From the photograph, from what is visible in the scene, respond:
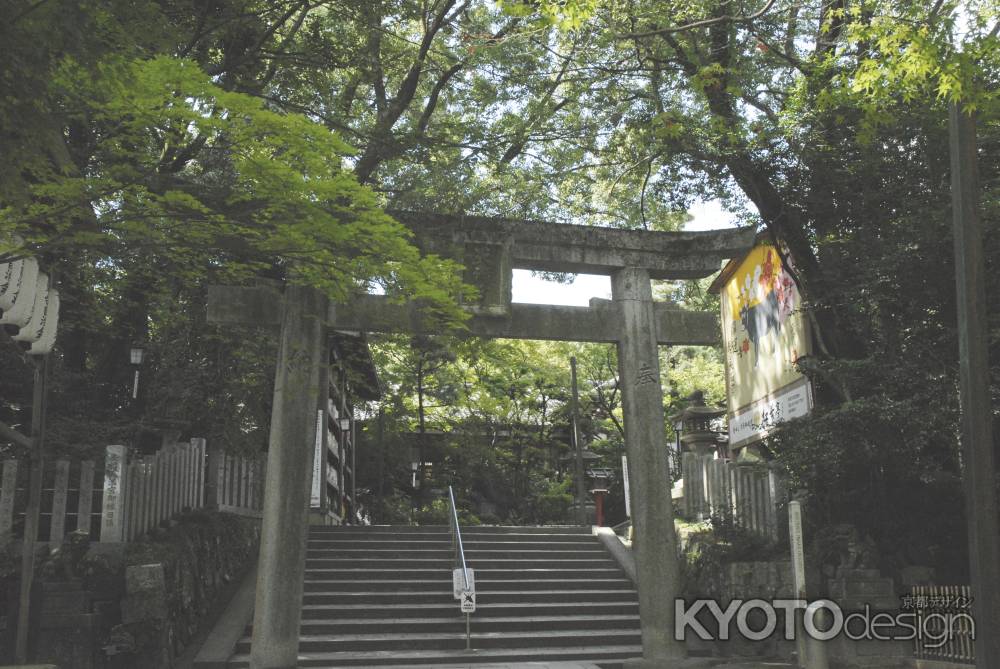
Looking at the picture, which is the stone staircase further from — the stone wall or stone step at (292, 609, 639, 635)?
the stone wall

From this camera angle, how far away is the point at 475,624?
1235cm

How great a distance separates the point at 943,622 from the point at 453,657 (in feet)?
18.8

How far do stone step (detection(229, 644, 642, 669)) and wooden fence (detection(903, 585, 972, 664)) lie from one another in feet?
11.7

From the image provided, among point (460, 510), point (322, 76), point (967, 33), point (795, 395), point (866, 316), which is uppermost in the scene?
point (322, 76)

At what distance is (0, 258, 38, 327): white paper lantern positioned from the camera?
730cm

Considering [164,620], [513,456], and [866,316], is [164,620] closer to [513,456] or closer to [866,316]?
[866,316]

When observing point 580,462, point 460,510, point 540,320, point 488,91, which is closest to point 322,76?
point 488,91

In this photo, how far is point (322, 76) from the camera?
1250 cm

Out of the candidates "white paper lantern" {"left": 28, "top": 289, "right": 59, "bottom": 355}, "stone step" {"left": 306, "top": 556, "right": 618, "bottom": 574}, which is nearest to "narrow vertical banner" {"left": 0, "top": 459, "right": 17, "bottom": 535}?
"white paper lantern" {"left": 28, "top": 289, "right": 59, "bottom": 355}

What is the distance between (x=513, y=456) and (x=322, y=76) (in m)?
14.3

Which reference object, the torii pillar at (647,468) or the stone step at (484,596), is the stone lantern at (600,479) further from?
the torii pillar at (647,468)
